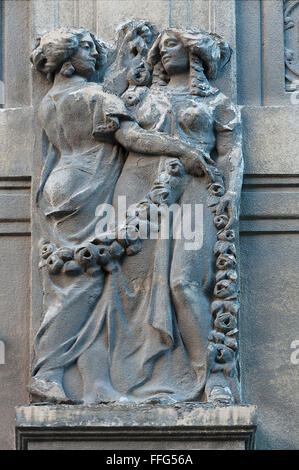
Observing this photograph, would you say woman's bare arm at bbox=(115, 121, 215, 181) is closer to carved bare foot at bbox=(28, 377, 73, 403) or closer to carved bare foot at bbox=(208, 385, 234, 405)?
carved bare foot at bbox=(208, 385, 234, 405)

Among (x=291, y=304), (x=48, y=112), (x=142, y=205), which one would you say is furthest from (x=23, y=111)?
(x=291, y=304)

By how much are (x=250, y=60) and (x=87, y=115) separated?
1251mm

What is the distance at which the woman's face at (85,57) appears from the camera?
12.0m

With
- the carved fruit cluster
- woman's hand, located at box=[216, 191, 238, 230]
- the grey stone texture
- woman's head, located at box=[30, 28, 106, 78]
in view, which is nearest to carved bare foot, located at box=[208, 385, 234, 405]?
the carved fruit cluster

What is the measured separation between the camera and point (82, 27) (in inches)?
478

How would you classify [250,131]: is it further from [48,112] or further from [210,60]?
[48,112]

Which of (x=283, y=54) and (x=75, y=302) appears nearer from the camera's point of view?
(x=75, y=302)

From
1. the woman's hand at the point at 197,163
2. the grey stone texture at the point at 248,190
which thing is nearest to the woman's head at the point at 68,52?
the grey stone texture at the point at 248,190

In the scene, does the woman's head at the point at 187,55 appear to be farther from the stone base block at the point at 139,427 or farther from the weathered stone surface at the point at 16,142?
the stone base block at the point at 139,427

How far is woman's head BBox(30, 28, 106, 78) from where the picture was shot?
1193 cm

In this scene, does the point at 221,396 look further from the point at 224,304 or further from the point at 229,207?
the point at 229,207

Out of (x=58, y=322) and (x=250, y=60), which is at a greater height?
(x=250, y=60)

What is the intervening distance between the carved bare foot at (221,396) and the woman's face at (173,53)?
2203mm

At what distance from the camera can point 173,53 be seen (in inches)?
471
